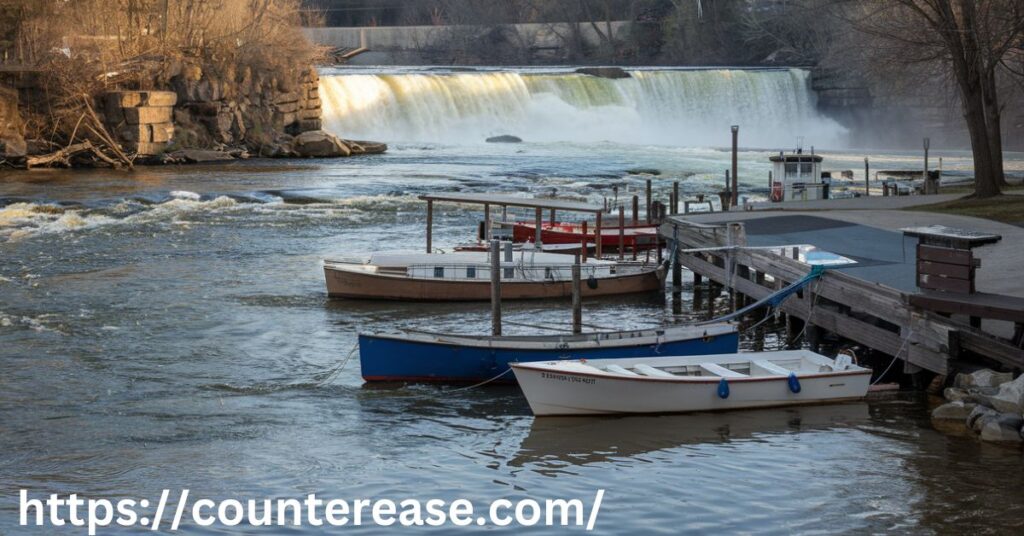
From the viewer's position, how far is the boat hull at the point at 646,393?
56.5 feet

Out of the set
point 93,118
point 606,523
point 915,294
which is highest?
point 93,118

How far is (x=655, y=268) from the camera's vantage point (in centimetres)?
2780

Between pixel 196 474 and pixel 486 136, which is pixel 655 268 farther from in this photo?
pixel 486 136

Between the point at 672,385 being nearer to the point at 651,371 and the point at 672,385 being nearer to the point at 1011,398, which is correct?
the point at 651,371

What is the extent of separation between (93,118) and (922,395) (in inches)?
1734

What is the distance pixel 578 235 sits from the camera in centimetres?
3294

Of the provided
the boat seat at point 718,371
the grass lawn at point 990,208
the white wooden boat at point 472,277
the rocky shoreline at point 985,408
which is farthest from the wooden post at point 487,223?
the rocky shoreline at point 985,408

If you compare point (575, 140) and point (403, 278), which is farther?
point (575, 140)

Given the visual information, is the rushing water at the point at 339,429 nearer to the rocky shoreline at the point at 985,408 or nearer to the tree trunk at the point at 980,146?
the rocky shoreline at the point at 985,408

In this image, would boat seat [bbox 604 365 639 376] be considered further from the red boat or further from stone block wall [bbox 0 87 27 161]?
stone block wall [bbox 0 87 27 161]

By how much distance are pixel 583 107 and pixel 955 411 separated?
56.6 meters

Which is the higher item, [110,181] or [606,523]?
[110,181]

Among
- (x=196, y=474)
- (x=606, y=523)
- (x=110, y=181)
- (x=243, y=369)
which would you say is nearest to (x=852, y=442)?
(x=606, y=523)

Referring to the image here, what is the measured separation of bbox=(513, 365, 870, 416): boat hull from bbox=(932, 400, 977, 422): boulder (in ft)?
4.55
